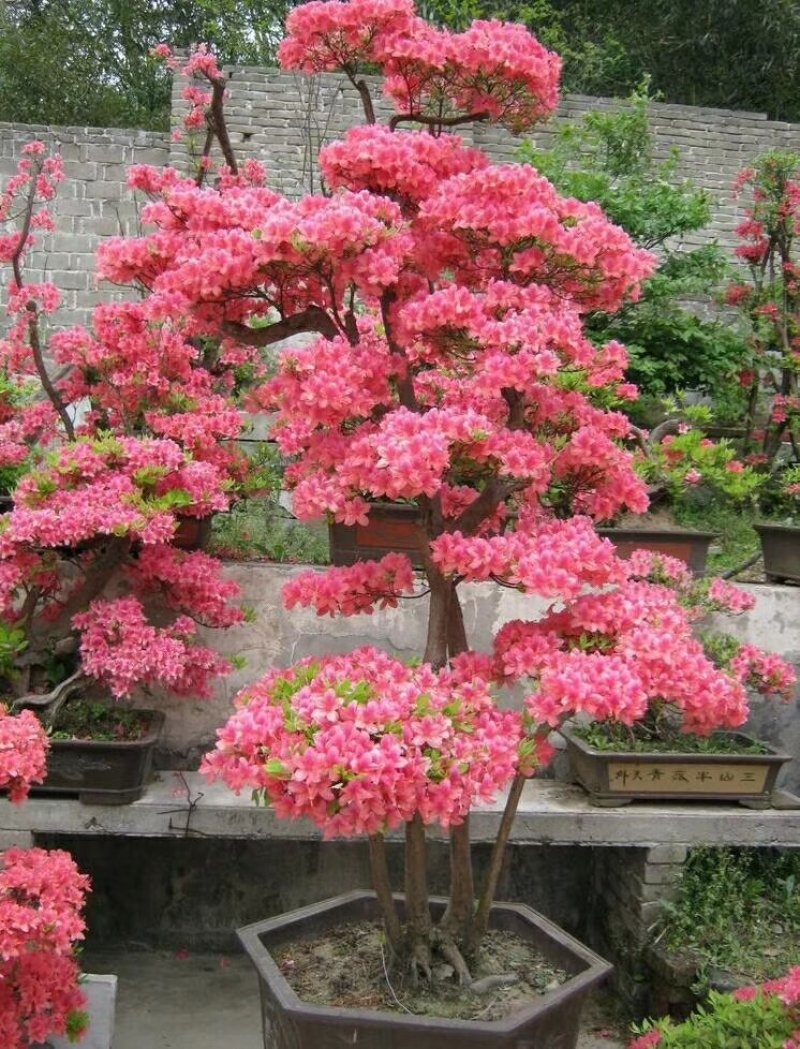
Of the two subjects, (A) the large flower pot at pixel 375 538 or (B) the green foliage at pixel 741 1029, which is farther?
(A) the large flower pot at pixel 375 538

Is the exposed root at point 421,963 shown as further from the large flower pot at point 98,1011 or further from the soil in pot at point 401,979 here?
the large flower pot at point 98,1011

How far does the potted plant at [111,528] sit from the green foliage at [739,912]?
1.42m

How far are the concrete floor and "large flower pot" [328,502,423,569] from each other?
131cm

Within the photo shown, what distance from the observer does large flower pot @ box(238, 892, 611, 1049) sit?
5.82 ft

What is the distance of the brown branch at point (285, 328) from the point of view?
2.04m

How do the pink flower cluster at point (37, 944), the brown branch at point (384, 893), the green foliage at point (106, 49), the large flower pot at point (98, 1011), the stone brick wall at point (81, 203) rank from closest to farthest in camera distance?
the pink flower cluster at point (37, 944) < the brown branch at point (384, 893) < the large flower pot at point (98, 1011) < the stone brick wall at point (81, 203) < the green foliage at point (106, 49)

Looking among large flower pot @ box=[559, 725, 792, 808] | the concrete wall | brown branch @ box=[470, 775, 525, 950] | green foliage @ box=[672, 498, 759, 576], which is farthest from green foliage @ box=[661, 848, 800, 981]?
green foliage @ box=[672, 498, 759, 576]

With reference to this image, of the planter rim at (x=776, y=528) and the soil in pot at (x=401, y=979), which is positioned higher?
the planter rim at (x=776, y=528)

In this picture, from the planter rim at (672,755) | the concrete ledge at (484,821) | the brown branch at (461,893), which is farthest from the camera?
the planter rim at (672,755)

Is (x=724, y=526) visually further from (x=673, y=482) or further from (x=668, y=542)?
(x=668, y=542)

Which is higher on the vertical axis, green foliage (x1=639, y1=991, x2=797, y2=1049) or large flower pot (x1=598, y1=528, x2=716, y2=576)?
large flower pot (x1=598, y1=528, x2=716, y2=576)

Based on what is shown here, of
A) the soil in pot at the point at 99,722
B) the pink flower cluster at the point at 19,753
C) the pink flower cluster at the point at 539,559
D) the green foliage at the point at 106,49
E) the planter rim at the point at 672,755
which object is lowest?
the planter rim at the point at 672,755

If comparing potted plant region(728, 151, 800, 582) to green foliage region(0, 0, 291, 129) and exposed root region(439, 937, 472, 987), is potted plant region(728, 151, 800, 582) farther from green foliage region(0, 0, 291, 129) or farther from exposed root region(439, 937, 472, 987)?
green foliage region(0, 0, 291, 129)

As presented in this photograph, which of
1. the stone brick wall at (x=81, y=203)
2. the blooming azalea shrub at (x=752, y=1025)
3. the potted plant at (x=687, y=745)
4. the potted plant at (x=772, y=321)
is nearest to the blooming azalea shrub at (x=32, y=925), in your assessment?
the blooming azalea shrub at (x=752, y=1025)
